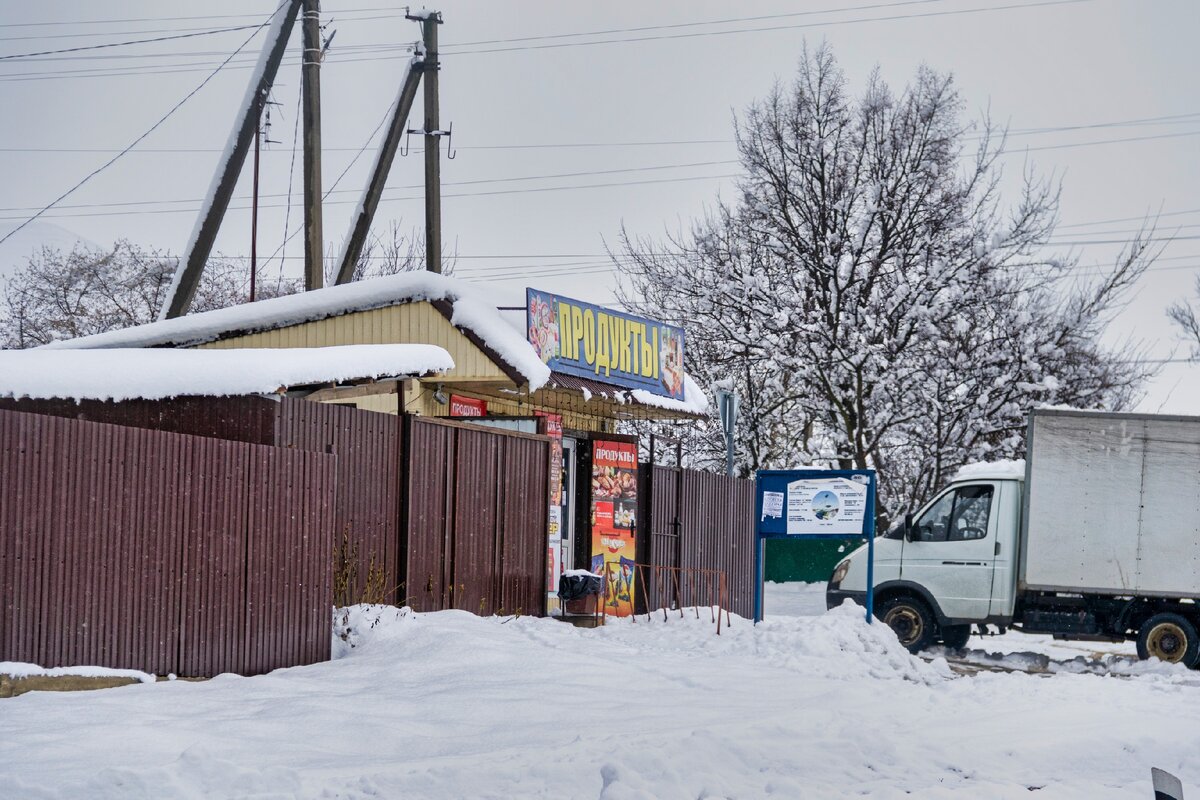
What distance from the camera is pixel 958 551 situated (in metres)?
17.6

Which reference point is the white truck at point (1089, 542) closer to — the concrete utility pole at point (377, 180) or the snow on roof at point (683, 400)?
the snow on roof at point (683, 400)

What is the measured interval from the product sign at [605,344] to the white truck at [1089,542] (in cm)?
471

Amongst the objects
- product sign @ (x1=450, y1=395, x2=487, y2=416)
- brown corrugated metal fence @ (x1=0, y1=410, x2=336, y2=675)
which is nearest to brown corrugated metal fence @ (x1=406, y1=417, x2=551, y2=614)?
product sign @ (x1=450, y1=395, x2=487, y2=416)

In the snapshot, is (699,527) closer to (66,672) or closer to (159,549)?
(159,549)

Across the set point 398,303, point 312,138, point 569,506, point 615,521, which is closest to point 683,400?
point 615,521

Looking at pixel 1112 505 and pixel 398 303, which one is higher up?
pixel 398 303

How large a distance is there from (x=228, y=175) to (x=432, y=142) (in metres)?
3.81

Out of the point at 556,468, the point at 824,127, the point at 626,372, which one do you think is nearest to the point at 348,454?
the point at 556,468

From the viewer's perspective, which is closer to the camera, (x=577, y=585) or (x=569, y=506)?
(x=577, y=585)

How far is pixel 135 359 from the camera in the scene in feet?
43.9

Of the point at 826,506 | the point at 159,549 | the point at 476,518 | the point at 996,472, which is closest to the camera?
the point at 159,549

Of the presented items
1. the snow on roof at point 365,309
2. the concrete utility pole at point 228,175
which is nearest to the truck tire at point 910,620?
the snow on roof at point 365,309

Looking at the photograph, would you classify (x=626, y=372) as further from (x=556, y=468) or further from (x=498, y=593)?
(x=498, y=593)

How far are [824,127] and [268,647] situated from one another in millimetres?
23302
